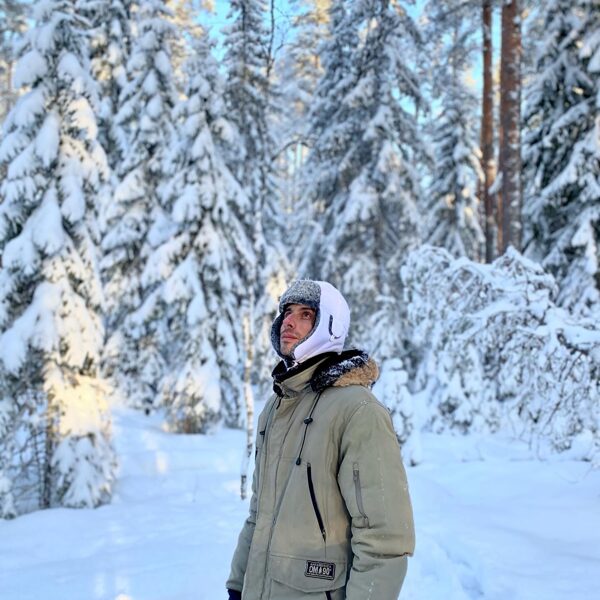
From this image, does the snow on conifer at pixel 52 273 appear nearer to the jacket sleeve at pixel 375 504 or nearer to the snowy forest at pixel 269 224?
the snowy forest at pixel 269 224

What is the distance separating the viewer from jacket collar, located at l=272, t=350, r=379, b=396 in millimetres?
2203

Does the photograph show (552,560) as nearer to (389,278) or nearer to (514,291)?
(514,291)

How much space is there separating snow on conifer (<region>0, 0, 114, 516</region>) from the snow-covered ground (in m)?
1.19

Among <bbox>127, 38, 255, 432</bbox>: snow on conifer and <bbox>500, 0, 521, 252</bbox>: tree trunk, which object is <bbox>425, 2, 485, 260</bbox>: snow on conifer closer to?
<bbox>127, 38, 255, 432</bbox>: snow on conifer

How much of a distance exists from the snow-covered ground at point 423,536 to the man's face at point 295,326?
11.5 ft

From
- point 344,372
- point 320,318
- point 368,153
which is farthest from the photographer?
point 368,153

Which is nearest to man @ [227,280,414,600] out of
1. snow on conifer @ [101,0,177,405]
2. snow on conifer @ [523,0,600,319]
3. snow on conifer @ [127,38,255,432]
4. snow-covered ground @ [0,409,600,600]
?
snow-covered ground @ [0,409,600,600]

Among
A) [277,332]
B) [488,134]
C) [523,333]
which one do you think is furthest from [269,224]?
[277,332]

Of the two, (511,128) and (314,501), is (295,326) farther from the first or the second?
(511,128)

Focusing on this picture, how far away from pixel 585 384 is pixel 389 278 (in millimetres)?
12434

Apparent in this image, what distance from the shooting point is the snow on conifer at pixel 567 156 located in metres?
12.2

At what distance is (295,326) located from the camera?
238 cm

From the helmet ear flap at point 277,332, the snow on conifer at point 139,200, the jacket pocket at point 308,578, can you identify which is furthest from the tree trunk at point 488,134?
the jacket pocket at point 308,578

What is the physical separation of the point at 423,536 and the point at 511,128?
699cm
